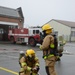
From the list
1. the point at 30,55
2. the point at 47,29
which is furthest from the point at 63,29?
the point at 30,55

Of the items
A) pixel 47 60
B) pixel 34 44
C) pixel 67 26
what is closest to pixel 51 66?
pixel 47 60

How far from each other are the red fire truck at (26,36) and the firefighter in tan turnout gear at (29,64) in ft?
69.9

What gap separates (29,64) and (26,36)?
2367cm

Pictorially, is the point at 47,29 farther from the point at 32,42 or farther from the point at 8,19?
the point at 8,19

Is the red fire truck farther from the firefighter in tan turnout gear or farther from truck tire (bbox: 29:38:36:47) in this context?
the firefighter in tan turnout gear

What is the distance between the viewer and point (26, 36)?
98.8 ft

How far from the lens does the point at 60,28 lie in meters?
58.5

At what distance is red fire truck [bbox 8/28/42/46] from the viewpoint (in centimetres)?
2886

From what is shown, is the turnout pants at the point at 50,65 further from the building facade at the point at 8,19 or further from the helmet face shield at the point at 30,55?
the building facade at the point at 8,19

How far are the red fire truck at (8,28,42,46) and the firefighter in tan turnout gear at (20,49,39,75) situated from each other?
21312mm

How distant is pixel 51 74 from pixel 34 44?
21.5m

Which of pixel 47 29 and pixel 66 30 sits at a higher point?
pixel 66 30

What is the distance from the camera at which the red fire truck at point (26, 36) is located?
28859mm

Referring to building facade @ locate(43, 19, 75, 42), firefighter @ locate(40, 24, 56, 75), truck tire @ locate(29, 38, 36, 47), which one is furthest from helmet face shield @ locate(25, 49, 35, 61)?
building facade @ locate(43, 19, 75, 42)
